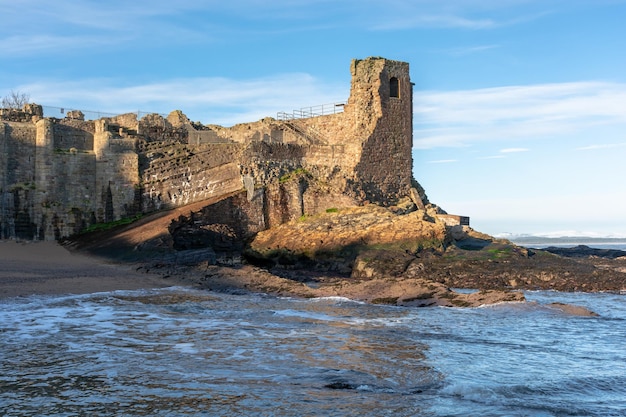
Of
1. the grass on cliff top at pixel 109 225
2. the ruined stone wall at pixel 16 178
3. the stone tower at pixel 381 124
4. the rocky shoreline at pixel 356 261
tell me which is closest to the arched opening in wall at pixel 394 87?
the stone tower at pixel 381 124

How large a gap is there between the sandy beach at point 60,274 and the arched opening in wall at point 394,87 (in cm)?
1554

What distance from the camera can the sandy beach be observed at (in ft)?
Answer: 57.8

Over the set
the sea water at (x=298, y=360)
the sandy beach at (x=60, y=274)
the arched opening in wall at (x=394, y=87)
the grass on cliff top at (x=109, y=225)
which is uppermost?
the arched opening in wall at (x=394, y=87)

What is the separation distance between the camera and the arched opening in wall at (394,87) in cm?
3238

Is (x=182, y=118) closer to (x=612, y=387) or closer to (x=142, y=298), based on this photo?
(x=142, y=298)

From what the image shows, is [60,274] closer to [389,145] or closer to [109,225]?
[109,225]

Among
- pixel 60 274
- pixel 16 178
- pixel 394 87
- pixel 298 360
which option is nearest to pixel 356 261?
pixel 60 274

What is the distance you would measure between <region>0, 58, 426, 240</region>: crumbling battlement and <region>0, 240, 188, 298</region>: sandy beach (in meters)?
3.56

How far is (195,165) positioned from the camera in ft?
98.9

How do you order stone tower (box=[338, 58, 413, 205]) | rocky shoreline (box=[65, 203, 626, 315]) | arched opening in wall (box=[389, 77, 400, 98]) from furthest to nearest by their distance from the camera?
arched opening in wall (box=[389, 77, 400, 98]) < stone tower (box=[338, 58, 413, 205]) < rocky shoreline (box=[65, 203, 626, 315])

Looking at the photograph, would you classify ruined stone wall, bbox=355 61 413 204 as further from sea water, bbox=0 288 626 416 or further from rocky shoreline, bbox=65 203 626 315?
sea water, bbox=0 288 626 416

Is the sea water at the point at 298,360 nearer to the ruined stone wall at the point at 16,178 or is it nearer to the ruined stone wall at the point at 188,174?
the ruined stone wall at the point at 188,174

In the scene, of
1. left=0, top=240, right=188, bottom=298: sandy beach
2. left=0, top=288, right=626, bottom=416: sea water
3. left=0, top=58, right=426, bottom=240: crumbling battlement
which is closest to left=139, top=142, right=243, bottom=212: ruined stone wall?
left=0, top=58, right=426, bottom=240: crumbling battlement

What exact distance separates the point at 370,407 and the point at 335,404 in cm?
42
